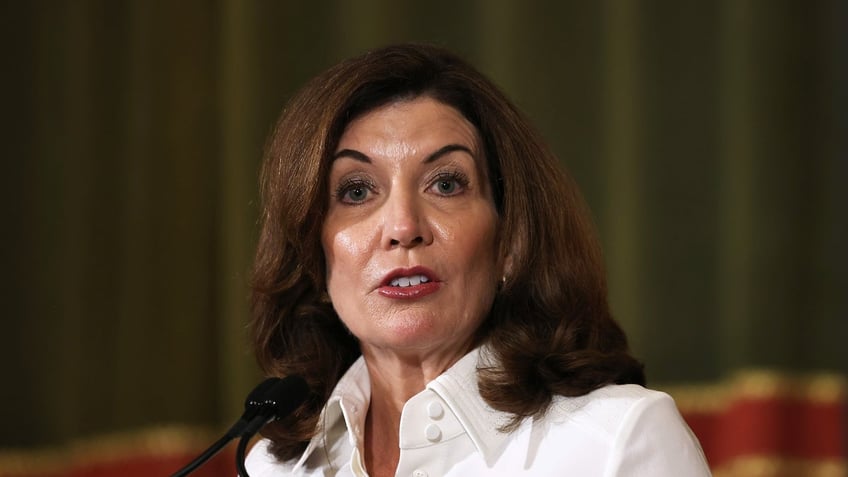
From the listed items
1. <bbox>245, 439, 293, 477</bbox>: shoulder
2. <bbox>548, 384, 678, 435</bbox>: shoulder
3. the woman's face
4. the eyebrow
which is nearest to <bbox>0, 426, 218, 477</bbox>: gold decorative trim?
<bbox>245, 439, 293, 477</bbox>: shoulder

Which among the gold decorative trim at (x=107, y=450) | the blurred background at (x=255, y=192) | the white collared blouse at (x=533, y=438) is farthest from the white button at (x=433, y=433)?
the gold decorative trim at (x=107, y=450)

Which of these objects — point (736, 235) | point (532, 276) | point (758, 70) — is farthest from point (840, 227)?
point (532, 276)

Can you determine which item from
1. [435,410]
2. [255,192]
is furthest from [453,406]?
[255,192]

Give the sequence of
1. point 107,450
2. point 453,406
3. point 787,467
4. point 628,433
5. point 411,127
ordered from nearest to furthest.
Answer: point 628,433, point 453,406, point 411,127, point 787,467, point 107,450

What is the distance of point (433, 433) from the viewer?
5.42ft

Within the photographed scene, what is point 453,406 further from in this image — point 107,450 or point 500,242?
point 107,450

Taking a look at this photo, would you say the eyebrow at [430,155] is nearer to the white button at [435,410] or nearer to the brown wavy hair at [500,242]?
the brown wavy hair at [500,242]

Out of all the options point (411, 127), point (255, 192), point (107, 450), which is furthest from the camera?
point (255, 192)

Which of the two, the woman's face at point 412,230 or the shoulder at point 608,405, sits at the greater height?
the woman's face at point 412,230

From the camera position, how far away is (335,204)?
1.78 metres

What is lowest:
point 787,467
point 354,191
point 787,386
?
point 787,467

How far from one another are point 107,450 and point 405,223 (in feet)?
6.08

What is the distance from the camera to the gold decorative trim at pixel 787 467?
2912 mm

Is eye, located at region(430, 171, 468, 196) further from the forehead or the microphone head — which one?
the microphone head
